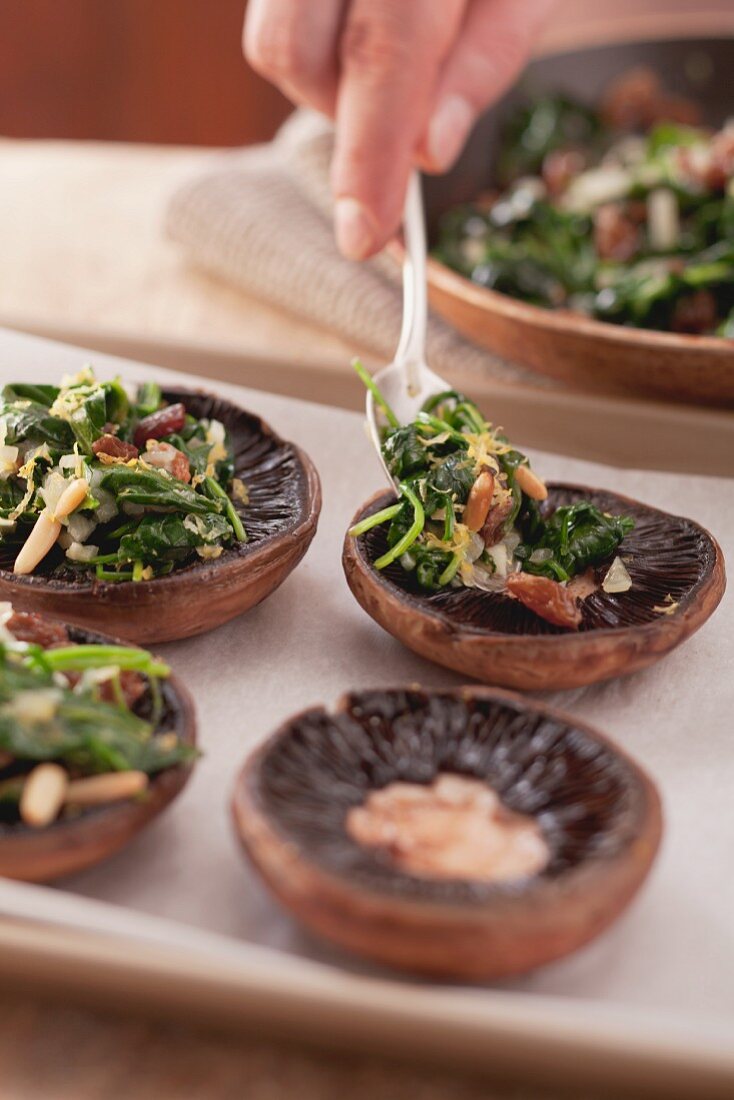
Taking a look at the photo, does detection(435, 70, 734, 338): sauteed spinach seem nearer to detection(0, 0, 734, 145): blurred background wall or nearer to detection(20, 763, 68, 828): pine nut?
detection(20, 763, 68, 828): pine nut

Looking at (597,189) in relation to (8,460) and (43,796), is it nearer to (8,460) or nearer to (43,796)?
(8,460)

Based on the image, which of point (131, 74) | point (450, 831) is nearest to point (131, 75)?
point (131, 74)

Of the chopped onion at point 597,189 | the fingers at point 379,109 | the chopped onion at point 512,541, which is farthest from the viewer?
the chopped onion at point 597,189

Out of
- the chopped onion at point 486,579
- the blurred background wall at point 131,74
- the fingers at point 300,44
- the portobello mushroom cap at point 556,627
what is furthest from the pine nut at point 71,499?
the blurred background wall at point 131,74

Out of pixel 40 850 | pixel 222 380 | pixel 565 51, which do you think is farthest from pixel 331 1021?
pixel 565 51

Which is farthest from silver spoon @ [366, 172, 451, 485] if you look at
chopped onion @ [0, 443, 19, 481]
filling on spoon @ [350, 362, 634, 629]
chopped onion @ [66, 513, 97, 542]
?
chopped onion @ [0, 443, 19, 481]

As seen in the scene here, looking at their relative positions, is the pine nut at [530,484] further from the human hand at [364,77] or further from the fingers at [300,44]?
the fingers at [300,44]
